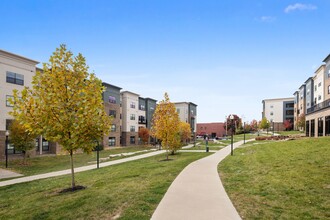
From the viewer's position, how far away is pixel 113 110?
1849 inches

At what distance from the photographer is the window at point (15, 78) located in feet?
92.7

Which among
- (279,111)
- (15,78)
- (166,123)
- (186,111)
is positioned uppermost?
(15,78)

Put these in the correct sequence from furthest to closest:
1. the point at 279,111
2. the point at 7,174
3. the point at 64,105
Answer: the point at 279,111 < the point at 7,174 < the point at 64,105

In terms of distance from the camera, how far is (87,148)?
10.3 m

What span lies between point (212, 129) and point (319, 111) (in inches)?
2421

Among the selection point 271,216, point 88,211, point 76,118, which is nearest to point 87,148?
point 76,118

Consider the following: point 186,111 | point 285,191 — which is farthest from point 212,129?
point 285,191

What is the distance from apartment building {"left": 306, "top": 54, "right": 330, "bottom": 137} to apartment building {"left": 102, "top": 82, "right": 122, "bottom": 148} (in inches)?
1392

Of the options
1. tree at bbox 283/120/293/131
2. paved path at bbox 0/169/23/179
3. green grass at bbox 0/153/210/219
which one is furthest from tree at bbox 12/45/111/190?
tree at bbox 283/120/293/131

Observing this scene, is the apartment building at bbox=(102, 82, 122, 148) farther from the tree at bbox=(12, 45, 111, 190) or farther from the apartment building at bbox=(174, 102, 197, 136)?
the tree at bbox=(12, 45, 111, 190)

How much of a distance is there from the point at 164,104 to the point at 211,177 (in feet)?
39.3

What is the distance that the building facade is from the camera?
84562 millimetres

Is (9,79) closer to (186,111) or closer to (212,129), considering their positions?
(186,111)

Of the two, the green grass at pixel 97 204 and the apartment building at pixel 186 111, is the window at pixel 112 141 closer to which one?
the apartment building at pixel 186 111
